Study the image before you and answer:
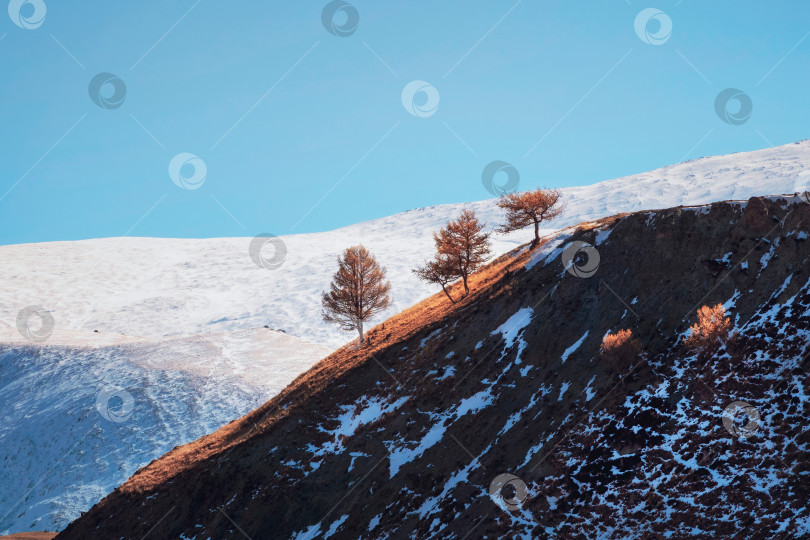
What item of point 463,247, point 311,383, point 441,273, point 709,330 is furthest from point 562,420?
point 463,247

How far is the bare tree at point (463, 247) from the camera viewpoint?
2127 inches

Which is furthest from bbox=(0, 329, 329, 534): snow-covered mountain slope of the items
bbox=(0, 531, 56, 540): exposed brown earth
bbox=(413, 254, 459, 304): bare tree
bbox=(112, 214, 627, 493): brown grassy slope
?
bbox=(413, 254, 459, 304): bare tree

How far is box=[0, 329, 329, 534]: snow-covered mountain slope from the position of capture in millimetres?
73250

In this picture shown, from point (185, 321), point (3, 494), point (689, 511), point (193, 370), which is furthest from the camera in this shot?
point (185, 321)

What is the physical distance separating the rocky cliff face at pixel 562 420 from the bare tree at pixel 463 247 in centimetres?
824

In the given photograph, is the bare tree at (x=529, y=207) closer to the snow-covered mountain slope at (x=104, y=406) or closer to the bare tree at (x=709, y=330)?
the bare tree at (x=709, y=330)

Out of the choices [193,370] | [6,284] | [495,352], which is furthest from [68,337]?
[495,352]

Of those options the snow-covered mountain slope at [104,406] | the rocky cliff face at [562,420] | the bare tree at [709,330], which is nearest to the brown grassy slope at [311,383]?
the rocky cliff face at [562,420]

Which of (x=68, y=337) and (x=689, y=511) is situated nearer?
(x=689, y=511)

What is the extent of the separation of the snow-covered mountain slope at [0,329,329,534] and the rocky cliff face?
30529 millimetres

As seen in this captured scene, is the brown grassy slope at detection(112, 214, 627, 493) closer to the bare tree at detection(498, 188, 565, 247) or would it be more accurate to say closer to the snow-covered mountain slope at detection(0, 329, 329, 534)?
the bare tree at detection(498, 188, 565, 247)

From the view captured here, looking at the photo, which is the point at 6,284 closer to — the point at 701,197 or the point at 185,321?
the point at 185,321

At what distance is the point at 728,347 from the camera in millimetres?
26578

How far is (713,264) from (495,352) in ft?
41.0
